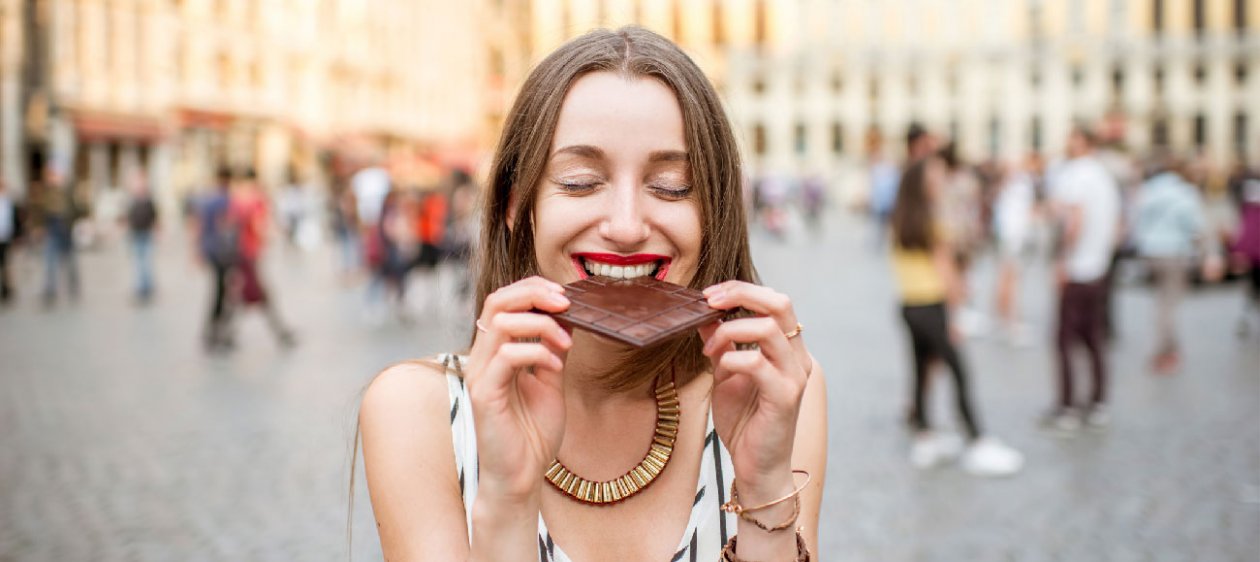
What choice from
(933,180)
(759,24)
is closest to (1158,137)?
(933,180)

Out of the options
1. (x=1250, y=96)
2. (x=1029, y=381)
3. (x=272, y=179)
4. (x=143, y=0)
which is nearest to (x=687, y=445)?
(x=1029, y=381)

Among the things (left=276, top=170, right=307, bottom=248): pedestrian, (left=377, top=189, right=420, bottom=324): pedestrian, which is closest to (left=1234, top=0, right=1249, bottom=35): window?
(left=276, top=170, right=307, bottom=248): pedestrian

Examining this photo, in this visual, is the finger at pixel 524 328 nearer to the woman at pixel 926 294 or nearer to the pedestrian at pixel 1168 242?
the woman at pixel 926 294

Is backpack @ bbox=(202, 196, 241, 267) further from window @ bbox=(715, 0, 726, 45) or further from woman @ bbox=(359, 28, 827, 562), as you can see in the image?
window @ bbox=(715, 0, 726, 45)

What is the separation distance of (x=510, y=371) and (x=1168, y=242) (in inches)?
349

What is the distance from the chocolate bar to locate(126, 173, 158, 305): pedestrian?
43.1 feet

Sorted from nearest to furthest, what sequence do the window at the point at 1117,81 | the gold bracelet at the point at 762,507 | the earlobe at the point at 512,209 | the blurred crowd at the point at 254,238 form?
the gold bracelet at the point at 762,507
the earlobe at the point at 512,209
the blurred crowd at the point at 254,238
the window at the point at 1117,81

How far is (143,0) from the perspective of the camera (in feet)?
95.5

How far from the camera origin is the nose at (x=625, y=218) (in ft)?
5.22

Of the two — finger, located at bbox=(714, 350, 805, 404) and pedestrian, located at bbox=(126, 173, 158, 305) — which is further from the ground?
pedestrian, located at bbox=(126, 173, 158, 305)

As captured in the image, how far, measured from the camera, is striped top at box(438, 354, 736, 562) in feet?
5.38

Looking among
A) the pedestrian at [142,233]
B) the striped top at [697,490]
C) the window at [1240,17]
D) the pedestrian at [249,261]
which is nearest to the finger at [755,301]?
the striped top at [697,490]

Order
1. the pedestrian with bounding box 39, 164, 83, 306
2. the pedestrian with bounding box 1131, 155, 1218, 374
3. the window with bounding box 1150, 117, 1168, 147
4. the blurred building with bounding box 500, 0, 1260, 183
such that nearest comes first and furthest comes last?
the pedestrian with bounding box 1131, 155, 1218, 374 < the pedestrian with bounding box 39, 164, 83, 306 < the window with bounding box 1150, 117, 1168, 147 < the blurred building with bounding box 500, 0, 1260, 183

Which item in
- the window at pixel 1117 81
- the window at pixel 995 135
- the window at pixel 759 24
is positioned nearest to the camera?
the window at pixel 1117 81
